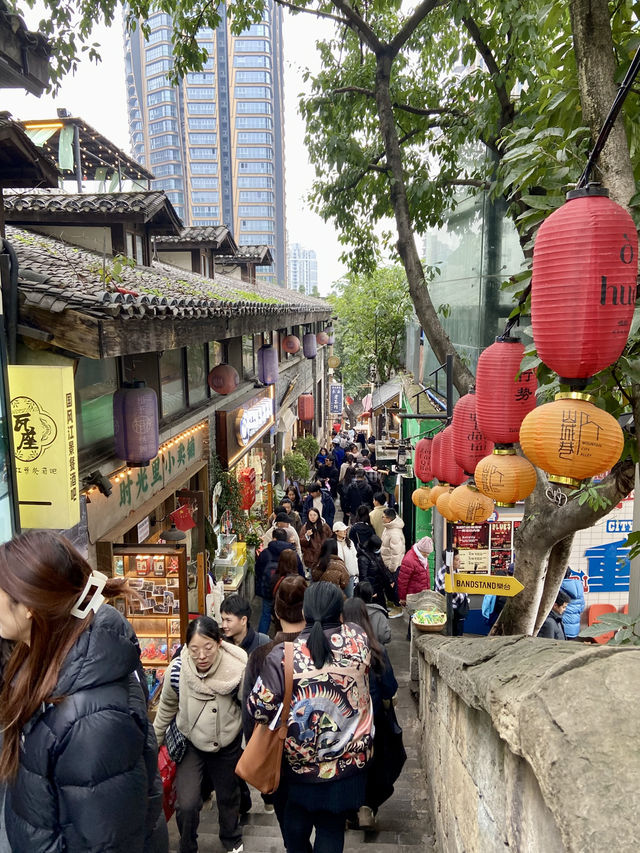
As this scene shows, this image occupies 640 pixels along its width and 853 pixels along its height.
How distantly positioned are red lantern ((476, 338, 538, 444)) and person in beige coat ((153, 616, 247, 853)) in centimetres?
238

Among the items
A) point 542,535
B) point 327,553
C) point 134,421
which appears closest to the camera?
point 542,535

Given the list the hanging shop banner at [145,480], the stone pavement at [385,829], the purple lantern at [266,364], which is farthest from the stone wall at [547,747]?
the purple lantern at [266,364]

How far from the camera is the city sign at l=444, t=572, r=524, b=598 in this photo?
205 inches

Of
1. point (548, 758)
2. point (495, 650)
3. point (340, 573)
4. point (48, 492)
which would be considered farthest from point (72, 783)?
point (340, 573)

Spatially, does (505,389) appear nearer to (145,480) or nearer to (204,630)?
(204,630)

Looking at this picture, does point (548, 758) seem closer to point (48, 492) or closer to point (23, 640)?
point (23, 640)

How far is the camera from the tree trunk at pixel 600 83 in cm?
320

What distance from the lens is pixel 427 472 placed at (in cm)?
803

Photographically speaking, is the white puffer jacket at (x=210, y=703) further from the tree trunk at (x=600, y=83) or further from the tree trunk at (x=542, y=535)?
the tree trunk at (x=600, y=83)

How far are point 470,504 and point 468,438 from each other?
2.28 feet

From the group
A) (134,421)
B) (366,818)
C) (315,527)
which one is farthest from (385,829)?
(315,527)

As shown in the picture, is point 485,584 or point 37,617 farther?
point 485,584

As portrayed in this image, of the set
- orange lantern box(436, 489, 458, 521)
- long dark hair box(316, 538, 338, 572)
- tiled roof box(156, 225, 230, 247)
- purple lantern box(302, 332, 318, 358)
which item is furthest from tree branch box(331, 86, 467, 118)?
purple lantern box(302, 332, 318, 358)

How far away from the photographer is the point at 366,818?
15.8 ft
